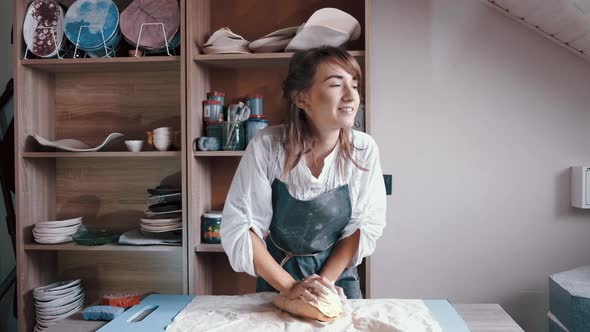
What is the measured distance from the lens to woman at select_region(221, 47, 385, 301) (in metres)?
1.46

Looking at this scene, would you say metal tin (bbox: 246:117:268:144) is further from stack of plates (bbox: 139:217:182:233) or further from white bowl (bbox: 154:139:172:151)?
stack of plates (bbox: 139:217:182:233)

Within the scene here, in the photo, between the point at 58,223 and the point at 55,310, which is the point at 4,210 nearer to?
the point at 58,223

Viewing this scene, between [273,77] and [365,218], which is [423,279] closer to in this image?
[365,218]

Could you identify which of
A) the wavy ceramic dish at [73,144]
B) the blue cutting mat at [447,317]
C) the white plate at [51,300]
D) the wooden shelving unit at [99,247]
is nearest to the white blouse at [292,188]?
the blue cutting mat at [447,317]

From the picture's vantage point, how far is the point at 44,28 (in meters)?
2.28

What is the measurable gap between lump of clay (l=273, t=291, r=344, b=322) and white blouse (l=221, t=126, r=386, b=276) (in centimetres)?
22

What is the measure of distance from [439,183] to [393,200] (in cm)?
25

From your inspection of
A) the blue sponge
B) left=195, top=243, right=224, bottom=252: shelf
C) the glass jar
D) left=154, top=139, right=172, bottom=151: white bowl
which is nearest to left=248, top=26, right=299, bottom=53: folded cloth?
the glass jar

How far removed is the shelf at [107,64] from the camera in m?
2.21

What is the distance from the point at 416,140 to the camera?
243 cm

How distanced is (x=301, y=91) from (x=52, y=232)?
1528mm

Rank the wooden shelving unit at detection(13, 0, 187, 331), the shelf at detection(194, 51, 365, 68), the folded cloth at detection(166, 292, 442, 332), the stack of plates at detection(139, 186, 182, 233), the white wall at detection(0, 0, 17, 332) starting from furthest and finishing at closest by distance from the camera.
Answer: the white wall at detection(0, 0, 17, 332) < the wooden shelving unit at detection(13, 0, 187, 331) < the stack of plates at detection(139, 186, 182, 233) < the shelf at detection(194, 51, 365, 68) < the folded cloth at detection(166, 292, 442, 332)

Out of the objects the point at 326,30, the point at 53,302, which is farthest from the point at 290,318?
the point at 53,302

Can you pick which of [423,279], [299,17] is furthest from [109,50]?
[423,279]
